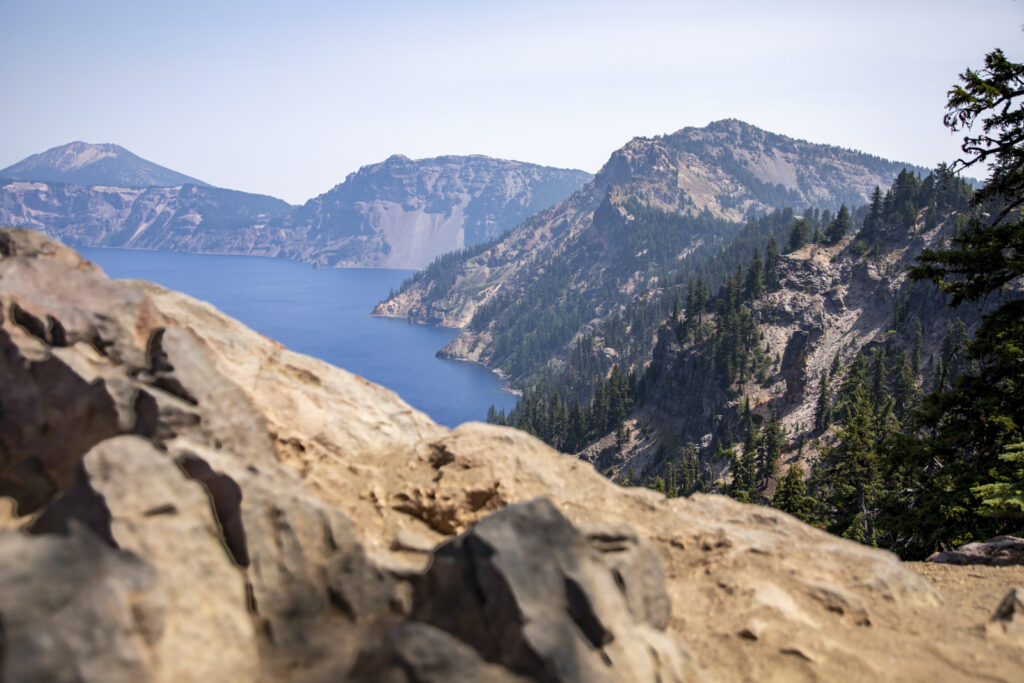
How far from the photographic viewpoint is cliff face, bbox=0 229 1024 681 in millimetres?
9664

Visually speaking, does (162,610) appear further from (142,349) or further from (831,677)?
(831,677)

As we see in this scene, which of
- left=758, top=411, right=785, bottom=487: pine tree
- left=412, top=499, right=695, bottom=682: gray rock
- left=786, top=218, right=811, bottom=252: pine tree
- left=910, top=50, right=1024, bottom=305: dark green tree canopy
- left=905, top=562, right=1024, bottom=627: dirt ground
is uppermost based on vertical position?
left=786, top=218, right=811, bottom=252: pine tree

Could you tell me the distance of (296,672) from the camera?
9906 millimetres

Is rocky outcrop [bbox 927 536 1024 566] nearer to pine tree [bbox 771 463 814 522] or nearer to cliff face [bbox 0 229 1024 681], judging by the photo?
cliff face [bbox 0 229 1024 681]

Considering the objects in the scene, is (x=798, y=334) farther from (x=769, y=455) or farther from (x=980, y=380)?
(x=980, y=380)

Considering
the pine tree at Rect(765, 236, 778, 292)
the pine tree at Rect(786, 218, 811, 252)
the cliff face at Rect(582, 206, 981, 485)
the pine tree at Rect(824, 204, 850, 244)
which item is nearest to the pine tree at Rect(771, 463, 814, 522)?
the cliff face at Rect(582, 206, 981, 485)

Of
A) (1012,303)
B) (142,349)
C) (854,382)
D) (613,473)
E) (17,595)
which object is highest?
(1012,303)

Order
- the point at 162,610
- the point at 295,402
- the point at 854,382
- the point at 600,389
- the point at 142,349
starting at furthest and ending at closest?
the point at 600,389 → the point at 854,382 → the point at 295,402 → the point at 142,349 → the point at 162,610

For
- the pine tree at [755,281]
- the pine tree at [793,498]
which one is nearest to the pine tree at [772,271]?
the pine tree at [755,281]

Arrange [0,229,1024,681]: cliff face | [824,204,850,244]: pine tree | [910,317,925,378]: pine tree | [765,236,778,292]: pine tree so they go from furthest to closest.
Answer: [824,204,850,244]: pine tree
[765,236,778,292]: pine tree
[910,317,925,378]: pine tree
[0,229,1024,681]: cliff face

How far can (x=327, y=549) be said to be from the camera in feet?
39.2

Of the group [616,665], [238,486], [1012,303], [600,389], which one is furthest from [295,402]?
[600,389]

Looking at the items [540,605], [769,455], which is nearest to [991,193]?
[540,605]

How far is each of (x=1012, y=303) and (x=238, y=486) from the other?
1021 inches
